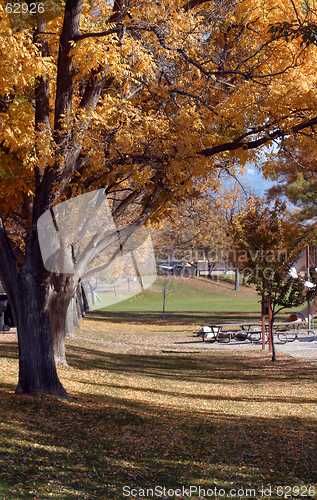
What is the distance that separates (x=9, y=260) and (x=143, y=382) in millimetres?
5895

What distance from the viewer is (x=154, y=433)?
286 inches

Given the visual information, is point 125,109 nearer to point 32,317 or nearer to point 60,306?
point 32,317

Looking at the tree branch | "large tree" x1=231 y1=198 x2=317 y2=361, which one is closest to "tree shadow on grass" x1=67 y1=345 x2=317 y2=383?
"large tree" x1=231 y1=198 x2=317 y2=361

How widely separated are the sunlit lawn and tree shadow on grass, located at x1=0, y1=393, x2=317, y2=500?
A: 0.5 inches

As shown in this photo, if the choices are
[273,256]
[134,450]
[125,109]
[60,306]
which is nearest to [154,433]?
[134,450]

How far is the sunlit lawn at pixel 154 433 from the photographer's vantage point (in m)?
4.97

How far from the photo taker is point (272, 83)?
8.00 m

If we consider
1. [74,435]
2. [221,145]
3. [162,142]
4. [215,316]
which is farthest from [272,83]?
[215,316]

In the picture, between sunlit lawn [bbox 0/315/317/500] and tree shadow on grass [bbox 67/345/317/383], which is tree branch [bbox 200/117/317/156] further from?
tree shadow on grass [bbox 67/345/317/383]

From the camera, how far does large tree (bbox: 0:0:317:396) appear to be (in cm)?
762

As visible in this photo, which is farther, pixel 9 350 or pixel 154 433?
pixel 9 350

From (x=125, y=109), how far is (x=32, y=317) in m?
3.89

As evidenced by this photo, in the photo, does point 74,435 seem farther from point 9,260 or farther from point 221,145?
point 221,145

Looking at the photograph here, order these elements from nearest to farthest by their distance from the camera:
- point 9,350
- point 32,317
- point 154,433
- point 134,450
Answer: point 134,450
point 154,433
point 32,317
point 9,350
